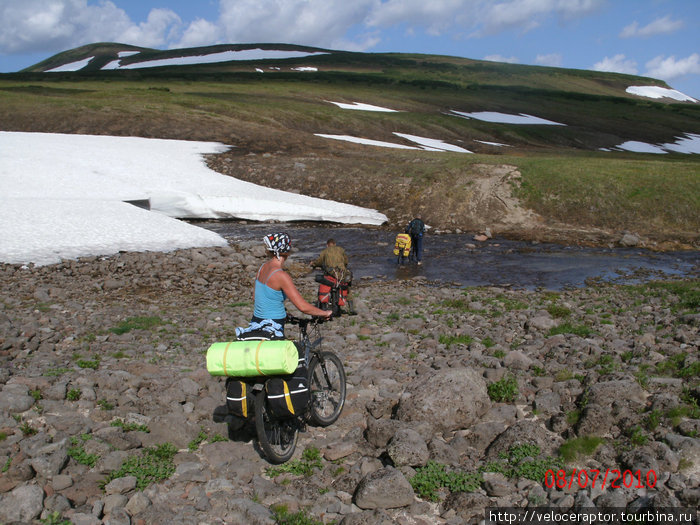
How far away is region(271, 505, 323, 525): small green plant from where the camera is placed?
5777 millimetres

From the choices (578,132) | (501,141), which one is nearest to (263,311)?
(501,141)

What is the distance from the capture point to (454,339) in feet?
40.0

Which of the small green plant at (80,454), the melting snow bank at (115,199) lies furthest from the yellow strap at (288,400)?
the melting snow bank at (115,199)

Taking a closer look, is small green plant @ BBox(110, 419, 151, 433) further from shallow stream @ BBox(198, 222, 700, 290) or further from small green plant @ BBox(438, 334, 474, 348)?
shallow stream @ BBox(198, 222, 700, 290)

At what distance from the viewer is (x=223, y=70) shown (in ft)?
468

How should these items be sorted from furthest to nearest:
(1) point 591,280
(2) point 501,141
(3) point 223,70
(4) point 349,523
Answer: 1. (3) point 223,70
2. (2) point 501,141
3. (1) point 591,280
4. (4) point 349,523

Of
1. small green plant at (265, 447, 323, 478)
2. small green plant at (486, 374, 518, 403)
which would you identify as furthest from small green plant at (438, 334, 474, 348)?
small green plant at (265, 447, 323, 478)

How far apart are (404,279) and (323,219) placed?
473 inches

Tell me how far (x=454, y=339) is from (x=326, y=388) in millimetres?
4616

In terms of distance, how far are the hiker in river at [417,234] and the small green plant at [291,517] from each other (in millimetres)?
18412

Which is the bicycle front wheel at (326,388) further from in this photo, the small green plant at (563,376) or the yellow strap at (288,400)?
the small green plant at (563,376)

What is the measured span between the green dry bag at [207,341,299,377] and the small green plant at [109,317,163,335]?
279 inches

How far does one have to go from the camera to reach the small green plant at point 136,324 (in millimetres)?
12852

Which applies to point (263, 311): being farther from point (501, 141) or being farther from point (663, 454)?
point (501, 141)
